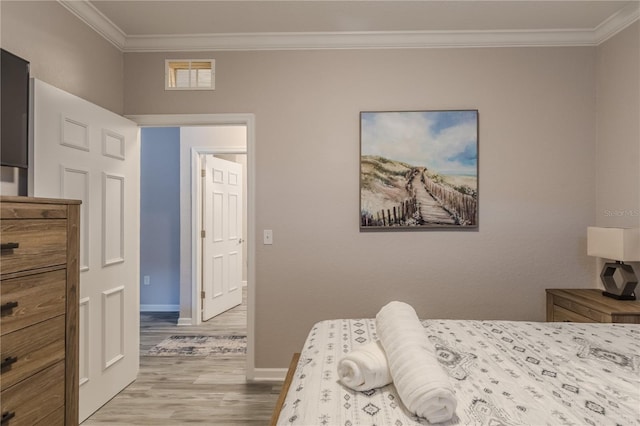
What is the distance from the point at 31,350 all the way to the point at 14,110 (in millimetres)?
1111

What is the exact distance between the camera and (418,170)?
10.3 feet

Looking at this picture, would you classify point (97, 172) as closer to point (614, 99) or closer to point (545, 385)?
point (545, 385)

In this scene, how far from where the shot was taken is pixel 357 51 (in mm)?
3164

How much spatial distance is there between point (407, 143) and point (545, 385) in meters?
2.06

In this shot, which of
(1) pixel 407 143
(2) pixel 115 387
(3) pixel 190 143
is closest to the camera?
(2) pixel 115 387

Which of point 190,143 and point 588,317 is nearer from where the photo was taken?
point 588,317

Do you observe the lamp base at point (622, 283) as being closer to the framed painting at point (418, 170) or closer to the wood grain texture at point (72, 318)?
the framed painting at point (418, 170)

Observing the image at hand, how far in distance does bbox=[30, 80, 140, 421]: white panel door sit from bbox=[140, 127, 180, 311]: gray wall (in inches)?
87.1

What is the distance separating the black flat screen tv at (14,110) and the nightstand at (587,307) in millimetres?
3295

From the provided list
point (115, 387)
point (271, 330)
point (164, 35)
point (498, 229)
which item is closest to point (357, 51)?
point (164, 35)

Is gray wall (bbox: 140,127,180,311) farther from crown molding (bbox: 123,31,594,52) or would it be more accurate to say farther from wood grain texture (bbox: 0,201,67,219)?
wood grain texture (bbox: 0,201,67,219)

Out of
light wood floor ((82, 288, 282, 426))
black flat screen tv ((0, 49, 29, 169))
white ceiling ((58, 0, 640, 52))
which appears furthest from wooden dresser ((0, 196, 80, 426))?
white ceiling ((58, 0, 640, 52))

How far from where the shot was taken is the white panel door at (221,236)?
4.95 meters

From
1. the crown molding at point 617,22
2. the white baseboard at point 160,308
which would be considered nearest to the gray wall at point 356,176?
the crown molding at point 617,22
